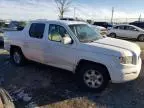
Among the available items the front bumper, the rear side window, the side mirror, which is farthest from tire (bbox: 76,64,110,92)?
the rear side window

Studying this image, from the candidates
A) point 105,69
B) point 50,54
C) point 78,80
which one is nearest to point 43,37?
point 50,54

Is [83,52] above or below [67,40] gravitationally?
below

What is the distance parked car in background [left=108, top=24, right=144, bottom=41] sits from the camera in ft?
69.8

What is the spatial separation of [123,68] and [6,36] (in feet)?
17.2

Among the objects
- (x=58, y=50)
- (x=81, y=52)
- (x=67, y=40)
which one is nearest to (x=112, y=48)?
(x=81, y=52)

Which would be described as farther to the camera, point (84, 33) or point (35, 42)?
point (35, 42)

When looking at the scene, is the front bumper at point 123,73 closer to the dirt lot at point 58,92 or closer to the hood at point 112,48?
the hood at point 112,48

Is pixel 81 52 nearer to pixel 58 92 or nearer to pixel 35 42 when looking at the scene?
pixel 58 92

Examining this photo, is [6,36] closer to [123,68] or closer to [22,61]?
[22,61]

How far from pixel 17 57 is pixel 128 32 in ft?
48.2

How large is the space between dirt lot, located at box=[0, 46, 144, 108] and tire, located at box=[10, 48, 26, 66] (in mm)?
470

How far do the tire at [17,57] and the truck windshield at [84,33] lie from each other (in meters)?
2.56

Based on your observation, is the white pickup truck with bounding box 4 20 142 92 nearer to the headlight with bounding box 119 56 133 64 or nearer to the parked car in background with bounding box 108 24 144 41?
the headlight with bounding box 119 56 133 64

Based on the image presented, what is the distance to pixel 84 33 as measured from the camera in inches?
280
